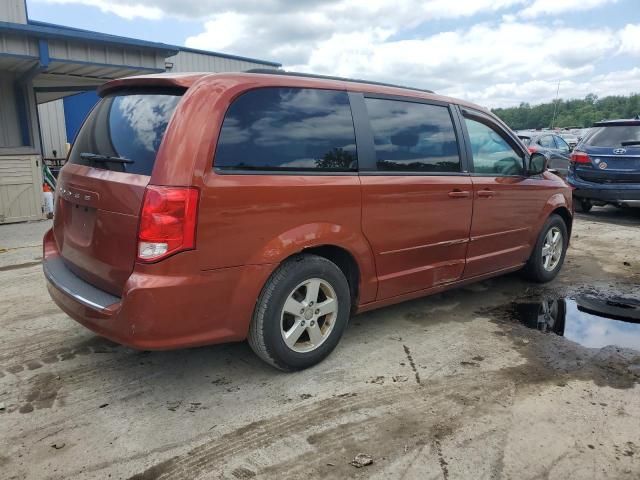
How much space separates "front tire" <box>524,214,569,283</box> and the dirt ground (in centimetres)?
116

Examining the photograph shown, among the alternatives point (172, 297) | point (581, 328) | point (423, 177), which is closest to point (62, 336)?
point (172, 297)

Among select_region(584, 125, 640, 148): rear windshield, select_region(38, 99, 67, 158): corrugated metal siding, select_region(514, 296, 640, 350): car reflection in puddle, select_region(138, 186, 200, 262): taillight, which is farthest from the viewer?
select_region(38, 99, 67, 158): corrugated metal siding

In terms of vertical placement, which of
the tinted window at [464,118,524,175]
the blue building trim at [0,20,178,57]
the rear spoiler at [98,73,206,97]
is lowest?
the tinted window at [464,118,524,175]

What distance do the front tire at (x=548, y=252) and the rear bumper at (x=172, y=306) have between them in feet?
11.0

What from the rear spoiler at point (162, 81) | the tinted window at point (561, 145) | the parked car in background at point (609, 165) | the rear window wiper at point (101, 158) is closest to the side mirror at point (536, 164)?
the rear spoiler at point (162, 81)

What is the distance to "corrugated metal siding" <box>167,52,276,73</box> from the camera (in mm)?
17453

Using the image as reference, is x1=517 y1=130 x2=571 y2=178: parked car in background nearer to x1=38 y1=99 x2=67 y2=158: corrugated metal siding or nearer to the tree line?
x1=38 y1=99 x2=67 y2=158: corrugated metal siding

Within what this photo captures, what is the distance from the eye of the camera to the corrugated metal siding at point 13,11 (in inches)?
383

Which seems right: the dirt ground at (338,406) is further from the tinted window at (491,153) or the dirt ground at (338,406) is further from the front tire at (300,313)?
the tinted window at (491,153)

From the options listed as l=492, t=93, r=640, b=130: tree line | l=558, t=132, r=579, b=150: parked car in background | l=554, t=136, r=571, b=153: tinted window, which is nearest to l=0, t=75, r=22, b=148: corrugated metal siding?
l=554, t=136, r=571, b=153: tinted window

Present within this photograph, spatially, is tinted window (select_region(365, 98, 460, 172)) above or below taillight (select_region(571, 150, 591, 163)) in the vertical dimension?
above

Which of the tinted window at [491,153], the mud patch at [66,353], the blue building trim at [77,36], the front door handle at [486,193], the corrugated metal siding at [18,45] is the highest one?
the blue building trim at [77,36]

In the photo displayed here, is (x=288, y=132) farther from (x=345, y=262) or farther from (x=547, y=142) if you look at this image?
(x=547, y=142)

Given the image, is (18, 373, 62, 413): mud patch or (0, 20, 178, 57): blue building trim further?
(0, 20, 178, 57): blue building trim
